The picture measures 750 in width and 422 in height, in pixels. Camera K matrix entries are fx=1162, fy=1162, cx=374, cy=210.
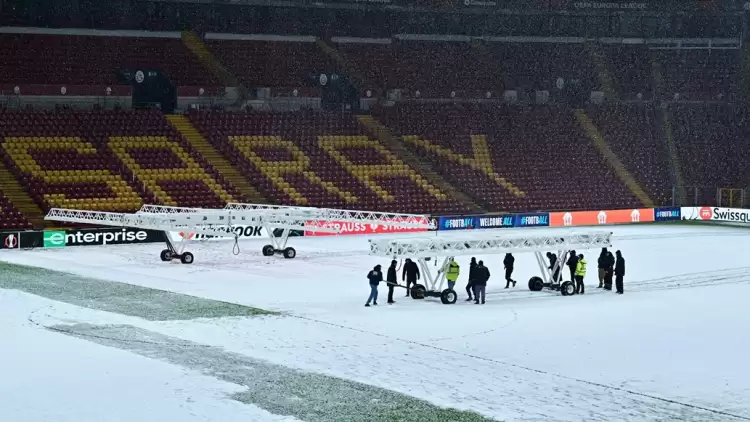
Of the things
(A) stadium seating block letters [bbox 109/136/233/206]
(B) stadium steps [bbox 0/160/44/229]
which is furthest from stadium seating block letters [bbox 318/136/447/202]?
(B) stadium steps [bbox 0/160/44/229]

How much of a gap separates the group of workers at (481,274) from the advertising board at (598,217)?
28.6 metres

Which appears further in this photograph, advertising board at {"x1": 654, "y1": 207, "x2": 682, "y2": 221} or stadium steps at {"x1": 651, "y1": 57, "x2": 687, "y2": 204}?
stadium steps at {"x1": 651, "y1": 57, "x2": 687, "y2": 204}

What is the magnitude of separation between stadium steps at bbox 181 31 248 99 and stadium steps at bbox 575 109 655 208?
24.0m

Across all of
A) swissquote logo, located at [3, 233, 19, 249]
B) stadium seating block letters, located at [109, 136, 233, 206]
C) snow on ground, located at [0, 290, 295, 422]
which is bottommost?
snow on ground, located at [0, 290, 295, 422]

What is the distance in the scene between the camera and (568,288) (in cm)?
3869

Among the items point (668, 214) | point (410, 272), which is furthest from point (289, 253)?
point (668, 214)

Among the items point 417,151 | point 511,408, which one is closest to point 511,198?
point 417,151

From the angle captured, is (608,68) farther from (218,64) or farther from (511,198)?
(218,64)

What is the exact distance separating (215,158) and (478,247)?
3294cm

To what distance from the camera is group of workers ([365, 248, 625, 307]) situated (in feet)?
118

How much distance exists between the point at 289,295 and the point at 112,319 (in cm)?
725

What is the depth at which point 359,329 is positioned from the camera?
3116 cm

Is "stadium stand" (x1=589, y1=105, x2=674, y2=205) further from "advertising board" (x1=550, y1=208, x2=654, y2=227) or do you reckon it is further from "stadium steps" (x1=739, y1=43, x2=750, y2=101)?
"stadium steps" (x1=739, y1=43, x2=750, y2=101)

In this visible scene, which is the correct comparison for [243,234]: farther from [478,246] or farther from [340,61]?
[340,61]
